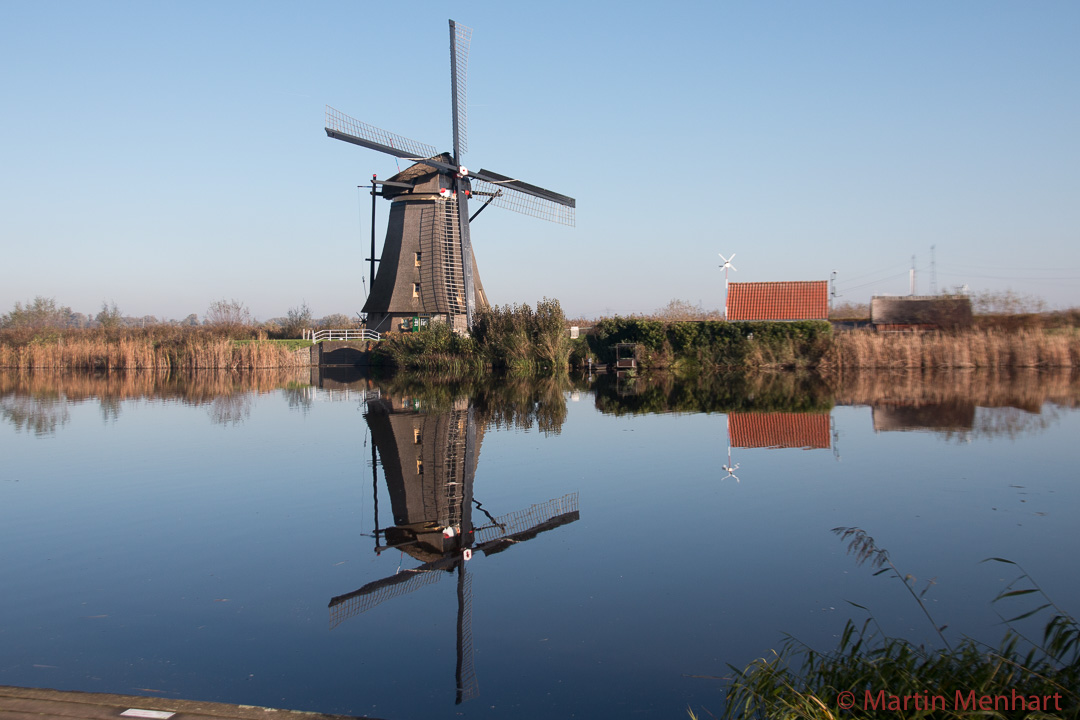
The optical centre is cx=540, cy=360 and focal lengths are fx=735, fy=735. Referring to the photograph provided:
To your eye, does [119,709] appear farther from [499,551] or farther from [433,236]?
[433,236]

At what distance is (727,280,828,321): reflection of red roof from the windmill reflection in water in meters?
23.6

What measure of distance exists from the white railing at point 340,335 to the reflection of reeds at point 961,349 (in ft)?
61.5

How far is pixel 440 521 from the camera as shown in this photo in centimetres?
660

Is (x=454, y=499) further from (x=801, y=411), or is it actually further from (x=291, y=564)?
(x=801, y=411)

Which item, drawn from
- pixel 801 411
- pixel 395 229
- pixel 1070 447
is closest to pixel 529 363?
pixel 395 229

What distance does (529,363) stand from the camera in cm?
2558

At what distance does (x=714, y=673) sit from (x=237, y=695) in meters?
2.30

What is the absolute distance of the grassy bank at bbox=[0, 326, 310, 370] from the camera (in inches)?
1187

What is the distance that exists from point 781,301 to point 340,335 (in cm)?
2053

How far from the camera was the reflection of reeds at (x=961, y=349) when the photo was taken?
22688 millimetres

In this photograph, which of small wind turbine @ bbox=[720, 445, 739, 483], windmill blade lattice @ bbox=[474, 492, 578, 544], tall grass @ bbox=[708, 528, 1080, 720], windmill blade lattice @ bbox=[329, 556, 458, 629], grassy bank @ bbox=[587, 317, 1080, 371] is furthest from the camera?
grassy bank @ bbox=[587, 317, 1080, 371]

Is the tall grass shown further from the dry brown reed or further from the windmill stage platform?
the dry brown reed

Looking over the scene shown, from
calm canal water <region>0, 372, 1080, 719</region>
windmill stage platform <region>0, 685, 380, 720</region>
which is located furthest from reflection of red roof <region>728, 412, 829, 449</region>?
windmill stage platform <region>0, 685, 380, 720</region>

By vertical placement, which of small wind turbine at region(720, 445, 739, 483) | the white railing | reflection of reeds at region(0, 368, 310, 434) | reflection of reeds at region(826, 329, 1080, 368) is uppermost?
the white railing
